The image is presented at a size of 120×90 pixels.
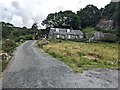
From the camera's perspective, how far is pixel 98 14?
122m

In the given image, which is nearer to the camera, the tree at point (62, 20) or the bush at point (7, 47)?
the bush at point (7, 47)

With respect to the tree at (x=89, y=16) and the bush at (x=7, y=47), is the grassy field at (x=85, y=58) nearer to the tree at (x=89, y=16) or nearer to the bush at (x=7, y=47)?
the bush at (x=7, y=47)

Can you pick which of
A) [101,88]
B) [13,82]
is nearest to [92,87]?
[101,88]

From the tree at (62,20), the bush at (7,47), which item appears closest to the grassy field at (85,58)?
the bush at (7,47)

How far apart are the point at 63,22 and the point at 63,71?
305 feet

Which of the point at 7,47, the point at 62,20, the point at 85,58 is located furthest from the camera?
the point at 62,20

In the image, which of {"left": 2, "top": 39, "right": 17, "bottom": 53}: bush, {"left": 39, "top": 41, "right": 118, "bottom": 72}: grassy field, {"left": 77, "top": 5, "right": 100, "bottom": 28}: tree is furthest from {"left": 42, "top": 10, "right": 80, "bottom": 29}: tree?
{"left": 39, "top": 41, "right": 118, "bottom": 72}: grassy field

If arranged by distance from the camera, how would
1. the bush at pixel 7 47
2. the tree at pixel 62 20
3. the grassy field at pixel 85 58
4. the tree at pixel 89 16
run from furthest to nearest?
the tree at pixel 89 16
the tree at pixel 62 20
the bush at pixel 7 47
the grassy field at pixel 85 58

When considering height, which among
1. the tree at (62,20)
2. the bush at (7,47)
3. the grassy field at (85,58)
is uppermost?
A: the tree at (62,20)

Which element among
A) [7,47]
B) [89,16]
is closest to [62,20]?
[89,16]

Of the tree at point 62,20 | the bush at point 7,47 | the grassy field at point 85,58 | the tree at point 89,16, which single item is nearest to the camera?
the grassy field at point 85,58

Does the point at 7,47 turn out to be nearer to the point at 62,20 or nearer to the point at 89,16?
the point at 62,20

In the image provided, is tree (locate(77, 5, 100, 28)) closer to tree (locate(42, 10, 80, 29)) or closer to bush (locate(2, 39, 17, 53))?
tree (locate(42, 10, 80, 29))

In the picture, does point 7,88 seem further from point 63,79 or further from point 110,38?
point 110,38
